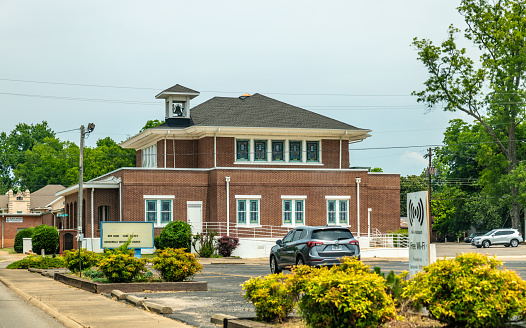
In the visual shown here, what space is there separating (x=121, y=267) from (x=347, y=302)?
11893mm

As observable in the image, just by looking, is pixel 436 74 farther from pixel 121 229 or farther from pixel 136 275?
pixel 136 275

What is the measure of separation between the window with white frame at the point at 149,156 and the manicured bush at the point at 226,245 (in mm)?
10262

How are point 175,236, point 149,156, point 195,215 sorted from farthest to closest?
1. point 149,156
2. point 195,215
3. point 175,236

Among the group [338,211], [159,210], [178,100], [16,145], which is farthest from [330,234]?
[16,145]

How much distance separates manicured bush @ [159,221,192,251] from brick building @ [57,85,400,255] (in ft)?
9.01

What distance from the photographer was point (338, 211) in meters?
47.1

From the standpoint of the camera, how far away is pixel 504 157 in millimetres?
70062

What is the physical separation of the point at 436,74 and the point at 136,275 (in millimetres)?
50062

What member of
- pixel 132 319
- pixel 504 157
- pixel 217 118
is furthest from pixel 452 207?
pixel 132 319

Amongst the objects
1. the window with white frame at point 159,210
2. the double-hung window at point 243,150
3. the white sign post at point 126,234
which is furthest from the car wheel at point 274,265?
the double-hung window at point 243,150

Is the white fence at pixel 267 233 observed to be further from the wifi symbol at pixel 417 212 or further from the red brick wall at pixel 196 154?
the wifi symbol at pixel 417 212

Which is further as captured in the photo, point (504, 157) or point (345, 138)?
point (504, 157)

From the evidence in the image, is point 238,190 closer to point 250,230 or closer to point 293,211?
point 250,230

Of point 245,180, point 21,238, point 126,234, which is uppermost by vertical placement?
point 245,180
